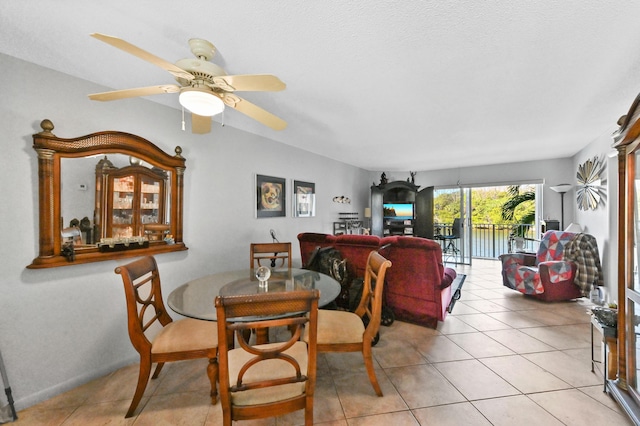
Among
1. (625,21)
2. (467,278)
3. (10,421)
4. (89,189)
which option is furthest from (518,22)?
(467,278)

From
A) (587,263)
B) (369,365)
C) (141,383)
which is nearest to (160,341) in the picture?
(141,383)

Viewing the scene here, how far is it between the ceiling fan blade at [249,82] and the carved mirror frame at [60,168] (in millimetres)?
1296

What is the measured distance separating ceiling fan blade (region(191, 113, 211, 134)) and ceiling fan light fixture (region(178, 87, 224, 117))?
342 millimetres

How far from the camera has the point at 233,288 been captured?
75.9 inches

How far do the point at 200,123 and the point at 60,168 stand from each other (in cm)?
105

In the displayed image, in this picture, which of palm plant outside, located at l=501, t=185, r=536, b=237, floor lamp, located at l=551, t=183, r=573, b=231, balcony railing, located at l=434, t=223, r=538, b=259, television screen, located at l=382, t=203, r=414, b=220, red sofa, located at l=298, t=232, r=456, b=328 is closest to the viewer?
red sofa, located at l=298, t=232, r=456, b=328

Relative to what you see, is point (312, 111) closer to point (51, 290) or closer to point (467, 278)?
point (51, 290)

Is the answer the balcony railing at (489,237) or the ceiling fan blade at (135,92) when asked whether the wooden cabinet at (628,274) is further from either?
the balcony railing at (489,237)

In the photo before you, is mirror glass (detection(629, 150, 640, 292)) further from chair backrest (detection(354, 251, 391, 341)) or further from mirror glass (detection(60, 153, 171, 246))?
mirror glass (detection(60, 153, 171, 246))

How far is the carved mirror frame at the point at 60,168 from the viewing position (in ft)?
5.80

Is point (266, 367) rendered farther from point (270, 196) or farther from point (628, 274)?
point (270, 196)

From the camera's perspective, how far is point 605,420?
5.09ft

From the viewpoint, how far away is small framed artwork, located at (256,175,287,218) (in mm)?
3496

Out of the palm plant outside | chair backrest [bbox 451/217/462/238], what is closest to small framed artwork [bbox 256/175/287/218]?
chair backrest [bbox 451/217/462/238]
